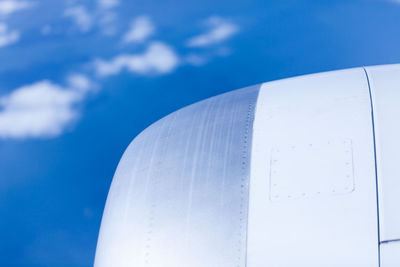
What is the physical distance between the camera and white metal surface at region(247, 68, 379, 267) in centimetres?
399

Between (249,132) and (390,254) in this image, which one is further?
(249,132)

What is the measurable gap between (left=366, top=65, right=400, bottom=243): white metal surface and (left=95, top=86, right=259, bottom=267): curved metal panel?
3.22 ft

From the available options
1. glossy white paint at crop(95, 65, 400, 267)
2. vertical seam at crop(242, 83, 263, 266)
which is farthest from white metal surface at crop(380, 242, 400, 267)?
vertical seam at crop(242, 83, 263, 266)

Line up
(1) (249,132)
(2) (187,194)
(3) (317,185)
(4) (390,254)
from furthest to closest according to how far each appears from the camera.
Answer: (1) (249,132) < (2) (187,194) < (3) (317,185) < (4) (390,254)

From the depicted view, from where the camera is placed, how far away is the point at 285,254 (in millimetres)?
4062

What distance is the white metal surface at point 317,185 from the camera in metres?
3.99

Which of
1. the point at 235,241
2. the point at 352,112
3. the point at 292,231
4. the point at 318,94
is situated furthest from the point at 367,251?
the point at 318,94

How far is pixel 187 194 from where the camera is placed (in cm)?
468

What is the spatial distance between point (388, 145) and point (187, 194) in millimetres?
1582

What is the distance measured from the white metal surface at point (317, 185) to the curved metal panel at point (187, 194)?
153 mm

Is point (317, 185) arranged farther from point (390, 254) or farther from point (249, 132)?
point (249, 132)

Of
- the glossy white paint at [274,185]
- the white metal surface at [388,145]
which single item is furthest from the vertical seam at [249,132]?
the white metal surface at [388,145]

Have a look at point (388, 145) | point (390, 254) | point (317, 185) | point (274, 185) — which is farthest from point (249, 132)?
point (390, 254)

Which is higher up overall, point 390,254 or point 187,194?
point 187,194
